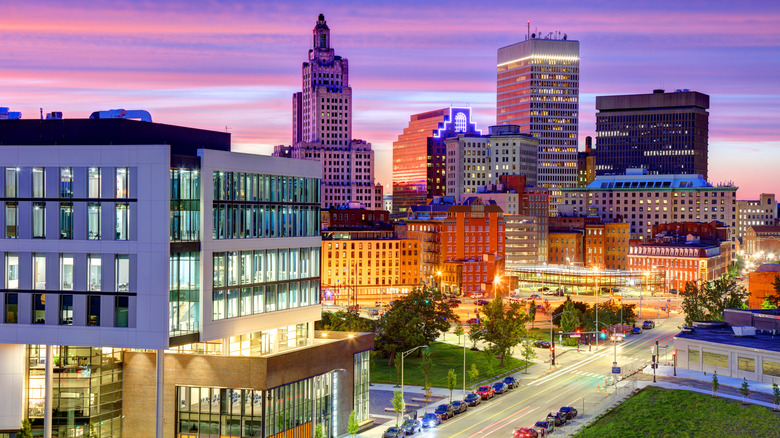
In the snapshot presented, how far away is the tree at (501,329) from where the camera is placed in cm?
12975

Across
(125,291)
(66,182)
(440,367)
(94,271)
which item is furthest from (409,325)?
(66,182)

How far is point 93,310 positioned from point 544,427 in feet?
151

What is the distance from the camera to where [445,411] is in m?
98.7

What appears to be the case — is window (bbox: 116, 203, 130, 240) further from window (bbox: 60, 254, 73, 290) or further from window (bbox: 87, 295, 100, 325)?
window (bbox: 87, 295, 100, 325)

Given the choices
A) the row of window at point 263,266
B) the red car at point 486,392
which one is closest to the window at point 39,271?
the row of window at point 263,266

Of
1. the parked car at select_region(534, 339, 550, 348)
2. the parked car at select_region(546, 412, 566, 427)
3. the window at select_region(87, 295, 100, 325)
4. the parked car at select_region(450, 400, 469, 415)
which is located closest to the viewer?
the window at select_region(87, 295, 100, 325)

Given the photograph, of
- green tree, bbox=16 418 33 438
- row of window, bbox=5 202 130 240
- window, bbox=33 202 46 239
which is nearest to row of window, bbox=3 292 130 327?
row of window, bbox=5 202 130 240

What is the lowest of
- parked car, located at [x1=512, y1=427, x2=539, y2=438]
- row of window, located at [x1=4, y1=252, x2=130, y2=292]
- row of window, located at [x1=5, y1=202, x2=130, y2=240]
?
parked car, located at [x1=512, y1=427, x2=539, y2=438]

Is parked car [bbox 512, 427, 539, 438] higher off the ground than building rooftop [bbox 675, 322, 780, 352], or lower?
lower

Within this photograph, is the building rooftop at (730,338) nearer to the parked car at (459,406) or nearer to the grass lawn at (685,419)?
the grass lawn at (685,419)

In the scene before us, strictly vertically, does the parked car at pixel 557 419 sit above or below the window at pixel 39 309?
below

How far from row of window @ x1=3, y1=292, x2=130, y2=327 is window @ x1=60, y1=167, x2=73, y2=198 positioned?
8709mm

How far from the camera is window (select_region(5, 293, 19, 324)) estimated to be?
76.3 meters

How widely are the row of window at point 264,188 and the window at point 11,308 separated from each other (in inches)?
757
